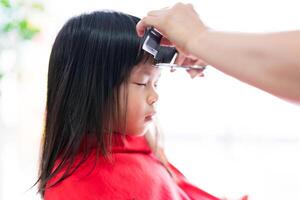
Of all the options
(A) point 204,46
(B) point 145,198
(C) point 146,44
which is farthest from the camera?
(B) point 145,198

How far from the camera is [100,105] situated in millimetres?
936

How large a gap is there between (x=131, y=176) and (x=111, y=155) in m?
0.07

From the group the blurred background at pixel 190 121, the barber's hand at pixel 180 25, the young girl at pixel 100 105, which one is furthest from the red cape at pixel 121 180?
the blurred background at pixel 190 121

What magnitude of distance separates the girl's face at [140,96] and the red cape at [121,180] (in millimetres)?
59

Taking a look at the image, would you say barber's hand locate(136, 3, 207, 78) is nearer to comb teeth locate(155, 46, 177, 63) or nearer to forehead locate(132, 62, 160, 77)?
comb teeth locate(155, 46, 177, 63)

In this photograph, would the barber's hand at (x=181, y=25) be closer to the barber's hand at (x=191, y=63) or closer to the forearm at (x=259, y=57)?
the forearm at (x=259, y=57)

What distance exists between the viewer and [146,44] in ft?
2.60

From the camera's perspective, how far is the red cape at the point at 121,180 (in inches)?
35.1

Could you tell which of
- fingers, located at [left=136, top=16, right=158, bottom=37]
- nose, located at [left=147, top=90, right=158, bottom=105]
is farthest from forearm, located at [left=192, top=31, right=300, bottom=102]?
nose, located at [left=147, top=90, right=158, bottom=105]

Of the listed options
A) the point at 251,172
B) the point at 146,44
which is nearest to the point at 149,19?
the point at 146,44

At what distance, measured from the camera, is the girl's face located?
3.11 ft

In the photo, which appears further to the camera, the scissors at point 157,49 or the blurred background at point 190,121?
the blurred background at point 190,121

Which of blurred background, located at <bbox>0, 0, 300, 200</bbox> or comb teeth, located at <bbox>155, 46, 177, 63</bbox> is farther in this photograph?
blurred background, located at <bbox>0, 0, 300, 200</bbox>

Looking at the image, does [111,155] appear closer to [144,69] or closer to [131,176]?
[131,176]
